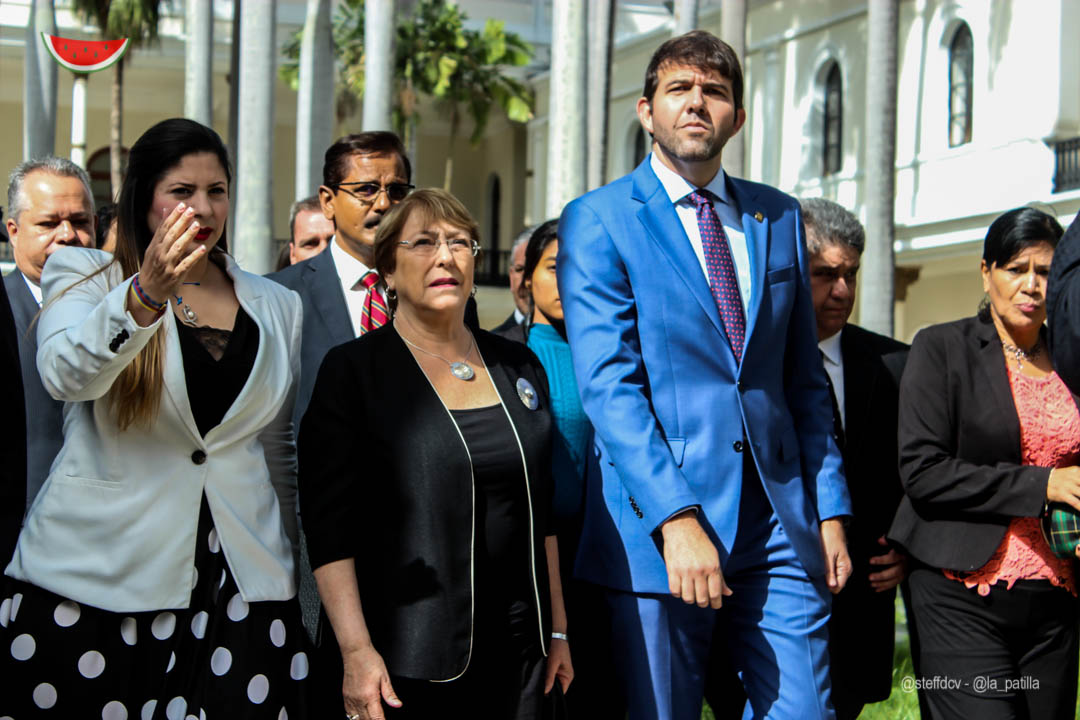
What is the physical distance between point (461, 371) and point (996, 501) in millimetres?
1885

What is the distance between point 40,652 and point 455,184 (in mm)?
36078

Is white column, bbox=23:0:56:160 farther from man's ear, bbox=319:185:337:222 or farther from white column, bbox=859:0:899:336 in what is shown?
white column, bbox=859:0:899:336

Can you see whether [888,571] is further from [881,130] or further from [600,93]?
[881,130]

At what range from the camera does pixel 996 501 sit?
433 centimetres

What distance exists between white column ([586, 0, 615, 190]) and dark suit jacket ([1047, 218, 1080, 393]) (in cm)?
1345

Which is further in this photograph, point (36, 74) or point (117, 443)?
point (36, 74)

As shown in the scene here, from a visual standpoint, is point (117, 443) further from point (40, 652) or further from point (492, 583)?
point (492, 583)

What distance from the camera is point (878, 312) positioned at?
1652cm

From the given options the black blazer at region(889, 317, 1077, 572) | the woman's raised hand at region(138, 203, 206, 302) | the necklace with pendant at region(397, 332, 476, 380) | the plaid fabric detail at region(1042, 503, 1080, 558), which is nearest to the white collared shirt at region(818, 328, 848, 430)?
the black blazer at region(889, 317, 1077, 572)

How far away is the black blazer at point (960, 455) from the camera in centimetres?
436

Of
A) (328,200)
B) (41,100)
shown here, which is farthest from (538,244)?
(41,100)

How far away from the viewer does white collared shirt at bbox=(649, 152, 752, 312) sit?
3924mm

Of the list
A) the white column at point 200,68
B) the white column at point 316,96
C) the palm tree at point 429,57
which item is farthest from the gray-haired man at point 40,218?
the palm tree at point 429,57

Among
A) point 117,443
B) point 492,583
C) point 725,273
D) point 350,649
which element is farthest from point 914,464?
point 117,443
